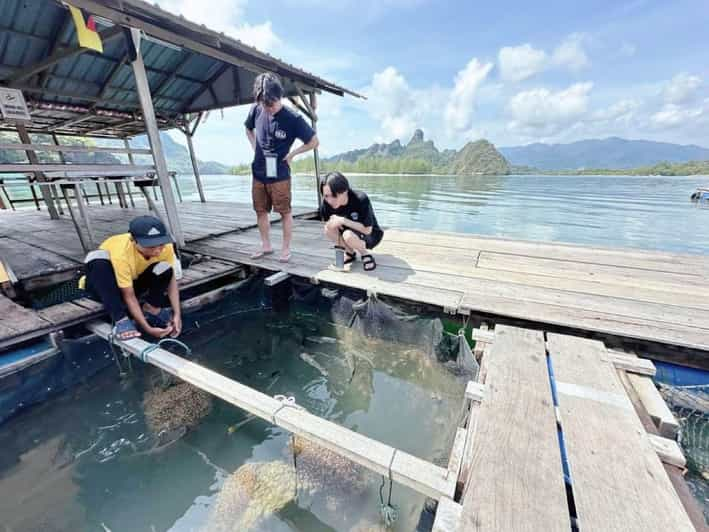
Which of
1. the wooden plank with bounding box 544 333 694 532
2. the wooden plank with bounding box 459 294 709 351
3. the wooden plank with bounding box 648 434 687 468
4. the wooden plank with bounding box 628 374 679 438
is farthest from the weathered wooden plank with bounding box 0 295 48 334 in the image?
the wooden plank with bounding box 628 374 679 438

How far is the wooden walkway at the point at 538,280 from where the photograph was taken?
205 cm

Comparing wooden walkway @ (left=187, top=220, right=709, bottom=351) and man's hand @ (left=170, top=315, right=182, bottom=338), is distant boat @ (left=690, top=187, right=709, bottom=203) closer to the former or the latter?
wooden walkway @ (left=187, top=220, right=709, bottom=351)

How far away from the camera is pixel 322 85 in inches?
209

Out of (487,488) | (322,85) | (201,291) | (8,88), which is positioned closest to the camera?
(487,488)

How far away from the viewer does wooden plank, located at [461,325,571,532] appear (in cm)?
94

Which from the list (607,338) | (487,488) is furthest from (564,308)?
(487,488)

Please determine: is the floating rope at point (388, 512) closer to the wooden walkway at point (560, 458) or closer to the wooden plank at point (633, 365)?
the wooden walkway at point (560, 458)

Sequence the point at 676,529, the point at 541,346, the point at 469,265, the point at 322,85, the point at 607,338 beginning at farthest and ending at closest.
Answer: the point at 322,85, the point at 469,265, the point at 607,338, the point at 541,346, the point at 676,529

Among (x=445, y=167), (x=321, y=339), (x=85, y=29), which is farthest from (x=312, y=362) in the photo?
(x=445, y=167)

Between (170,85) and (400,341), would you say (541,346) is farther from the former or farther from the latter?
(170,85)

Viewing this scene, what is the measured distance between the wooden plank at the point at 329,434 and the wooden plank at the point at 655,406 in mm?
1039

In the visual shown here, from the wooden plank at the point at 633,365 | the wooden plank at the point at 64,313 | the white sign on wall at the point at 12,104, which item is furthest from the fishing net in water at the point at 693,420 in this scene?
the white sign on wall at the point at 12,104

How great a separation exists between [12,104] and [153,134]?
11.1ft

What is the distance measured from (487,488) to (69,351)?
2981 millimetres
